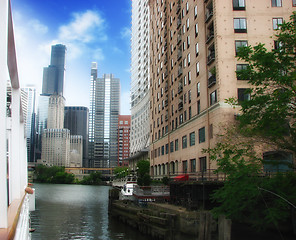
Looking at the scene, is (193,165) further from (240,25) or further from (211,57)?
(240,25)

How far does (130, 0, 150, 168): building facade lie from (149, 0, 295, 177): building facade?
179ft

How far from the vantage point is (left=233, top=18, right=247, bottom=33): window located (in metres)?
42.3

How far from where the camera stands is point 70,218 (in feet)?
150

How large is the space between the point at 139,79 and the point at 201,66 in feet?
316

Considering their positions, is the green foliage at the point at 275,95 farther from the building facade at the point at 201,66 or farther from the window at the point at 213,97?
the window at the point at 213,97

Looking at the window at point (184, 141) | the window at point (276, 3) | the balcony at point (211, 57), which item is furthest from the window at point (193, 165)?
the window at point (276, 3)

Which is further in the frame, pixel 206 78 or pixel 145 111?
pixel 145 111

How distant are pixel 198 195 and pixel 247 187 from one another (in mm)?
11979

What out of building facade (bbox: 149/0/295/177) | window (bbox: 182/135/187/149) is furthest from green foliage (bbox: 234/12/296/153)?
window (bbox: 182/135/187/149)

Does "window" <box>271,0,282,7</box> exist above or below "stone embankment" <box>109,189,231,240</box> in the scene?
above

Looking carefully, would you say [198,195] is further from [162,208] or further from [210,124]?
[210,124]

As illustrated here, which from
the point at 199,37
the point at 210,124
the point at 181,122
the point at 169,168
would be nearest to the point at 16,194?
the point at 210,124

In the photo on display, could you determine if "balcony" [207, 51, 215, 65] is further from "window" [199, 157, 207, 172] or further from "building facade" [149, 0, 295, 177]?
"window" [199, 157, 207, 172]

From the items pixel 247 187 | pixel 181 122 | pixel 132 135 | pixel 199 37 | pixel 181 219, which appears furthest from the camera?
pixel 132 135
